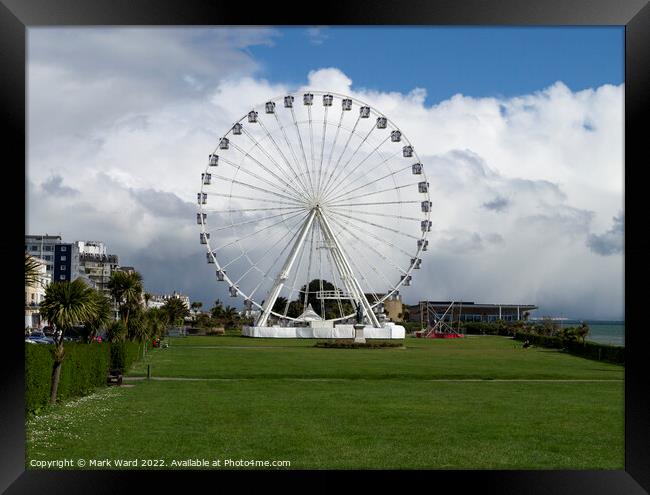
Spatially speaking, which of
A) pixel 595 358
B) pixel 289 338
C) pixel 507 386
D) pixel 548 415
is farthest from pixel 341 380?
pixel 289 338

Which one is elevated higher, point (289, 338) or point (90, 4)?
point (90, 4)

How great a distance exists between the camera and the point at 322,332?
59.8 metres

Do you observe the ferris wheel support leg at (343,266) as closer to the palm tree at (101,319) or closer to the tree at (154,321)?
the tree at (154,321)

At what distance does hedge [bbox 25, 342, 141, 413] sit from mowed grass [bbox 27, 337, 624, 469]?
404 mm

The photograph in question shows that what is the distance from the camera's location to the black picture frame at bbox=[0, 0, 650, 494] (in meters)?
7.19

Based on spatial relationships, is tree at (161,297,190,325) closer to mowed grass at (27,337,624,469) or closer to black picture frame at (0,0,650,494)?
mowed grass at (27,337,624,469)

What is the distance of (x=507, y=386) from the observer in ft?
66.5

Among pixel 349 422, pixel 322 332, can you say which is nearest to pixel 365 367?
pixel 349 422

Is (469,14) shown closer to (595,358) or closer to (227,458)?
(227,458)

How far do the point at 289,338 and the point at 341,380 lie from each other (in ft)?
121

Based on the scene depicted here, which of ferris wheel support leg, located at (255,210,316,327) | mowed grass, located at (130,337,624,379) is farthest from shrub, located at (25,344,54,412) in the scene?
ferris wheel support leg, located at (255,210,316,327)

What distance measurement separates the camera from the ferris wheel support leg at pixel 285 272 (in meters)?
48.3

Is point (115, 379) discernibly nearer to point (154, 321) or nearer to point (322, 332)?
point (154, 321)
